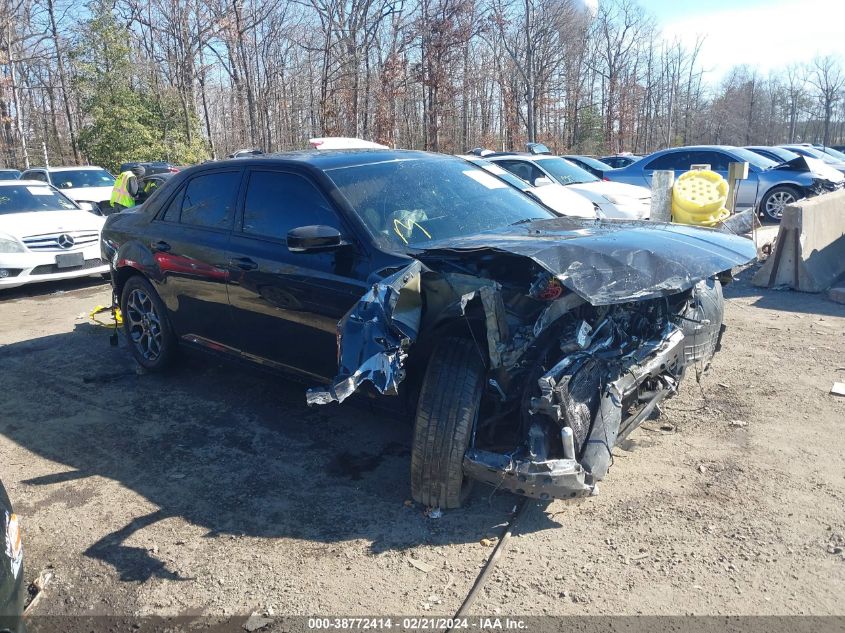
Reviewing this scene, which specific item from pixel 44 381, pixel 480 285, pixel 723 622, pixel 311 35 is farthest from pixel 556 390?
pixel 311 35

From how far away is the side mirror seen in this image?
362 cm

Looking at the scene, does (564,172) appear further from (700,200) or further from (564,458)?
(564,458)

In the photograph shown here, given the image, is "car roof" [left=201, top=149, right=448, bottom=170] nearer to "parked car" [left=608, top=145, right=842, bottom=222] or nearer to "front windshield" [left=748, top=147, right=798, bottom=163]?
"parked car" [left=608, top=145, right=842, bottom=222]

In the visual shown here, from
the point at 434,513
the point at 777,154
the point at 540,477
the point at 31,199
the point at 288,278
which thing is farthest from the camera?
the point at 777,154

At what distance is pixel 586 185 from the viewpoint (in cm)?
1109

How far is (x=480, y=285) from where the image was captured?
3.22 meters

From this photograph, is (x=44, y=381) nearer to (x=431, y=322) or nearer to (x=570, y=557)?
(x=431, y=322)

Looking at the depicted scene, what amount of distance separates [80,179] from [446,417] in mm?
16093

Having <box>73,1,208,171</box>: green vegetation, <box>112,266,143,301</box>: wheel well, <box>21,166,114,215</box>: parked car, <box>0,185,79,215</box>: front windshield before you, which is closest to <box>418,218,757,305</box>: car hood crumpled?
<box>112,266,143,301</box>: wheel well

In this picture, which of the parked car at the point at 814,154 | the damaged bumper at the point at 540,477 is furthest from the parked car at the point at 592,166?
the damaged bumper at the point at 540,477

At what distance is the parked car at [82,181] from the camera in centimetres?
1563

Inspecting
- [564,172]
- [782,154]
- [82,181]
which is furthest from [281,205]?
[782,154]

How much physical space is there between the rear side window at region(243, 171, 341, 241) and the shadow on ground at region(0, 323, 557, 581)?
101cm

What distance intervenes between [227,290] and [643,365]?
2.79 m
